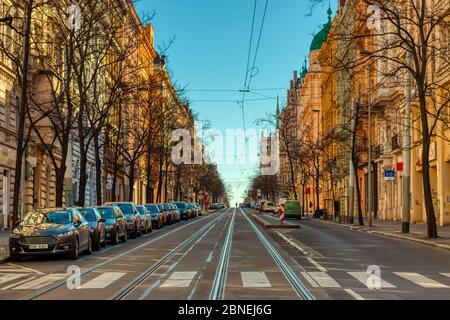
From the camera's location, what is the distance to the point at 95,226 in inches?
973

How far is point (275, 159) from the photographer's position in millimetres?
148750

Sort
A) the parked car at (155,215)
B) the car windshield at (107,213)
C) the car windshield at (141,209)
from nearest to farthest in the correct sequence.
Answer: the car windshield at (107,213) < the car windshield at (141,209) < the parked car at (155,215)

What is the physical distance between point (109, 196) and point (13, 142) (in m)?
30.9

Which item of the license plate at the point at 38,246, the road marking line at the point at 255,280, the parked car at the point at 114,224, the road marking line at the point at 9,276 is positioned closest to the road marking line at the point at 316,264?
the road marking line at the point at 255,280

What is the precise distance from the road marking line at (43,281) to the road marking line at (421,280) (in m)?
7.25

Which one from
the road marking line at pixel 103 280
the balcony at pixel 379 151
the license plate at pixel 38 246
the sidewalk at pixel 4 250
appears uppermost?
the balcony at pixel 379 151

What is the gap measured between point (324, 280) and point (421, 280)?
6.47 feet

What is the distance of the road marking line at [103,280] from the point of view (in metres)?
13.9

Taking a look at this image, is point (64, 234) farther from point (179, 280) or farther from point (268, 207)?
point (268, 207)

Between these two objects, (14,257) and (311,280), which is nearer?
(311,280)

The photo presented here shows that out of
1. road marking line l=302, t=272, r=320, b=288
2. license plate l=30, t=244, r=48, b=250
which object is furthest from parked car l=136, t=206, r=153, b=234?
road marking line l=302, t=272, r=320, b=288

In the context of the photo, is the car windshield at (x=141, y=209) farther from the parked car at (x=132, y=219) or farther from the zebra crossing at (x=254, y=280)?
the zebra crossing at (x=254, y=280)

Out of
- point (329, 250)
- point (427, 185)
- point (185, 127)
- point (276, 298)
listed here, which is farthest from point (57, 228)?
point (185, 127)

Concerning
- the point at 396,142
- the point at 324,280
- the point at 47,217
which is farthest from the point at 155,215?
the point at 324,280
